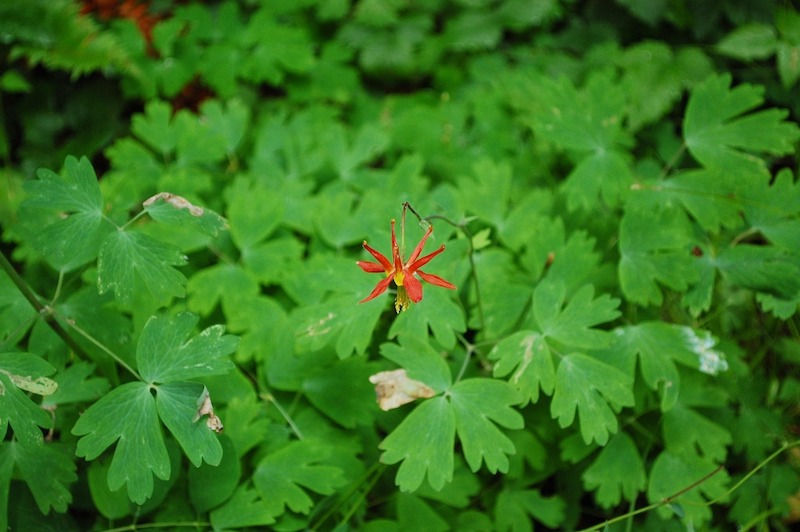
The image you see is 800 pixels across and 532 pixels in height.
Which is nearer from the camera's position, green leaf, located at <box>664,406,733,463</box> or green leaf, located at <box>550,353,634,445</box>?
green leaf, located at <box>550,353,634,445</box>

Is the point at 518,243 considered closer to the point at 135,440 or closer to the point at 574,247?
the point at 574,247

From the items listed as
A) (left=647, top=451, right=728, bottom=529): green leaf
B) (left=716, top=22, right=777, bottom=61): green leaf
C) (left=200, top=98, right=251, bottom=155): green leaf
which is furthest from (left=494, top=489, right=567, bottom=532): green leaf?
(left=716, top=22, right=777, bottom=61): green leaf

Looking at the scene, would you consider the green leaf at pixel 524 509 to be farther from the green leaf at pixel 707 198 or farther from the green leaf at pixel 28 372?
the green leaf at pixel 28 372

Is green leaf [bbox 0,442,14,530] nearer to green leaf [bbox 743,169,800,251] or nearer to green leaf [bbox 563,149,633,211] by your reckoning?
green leaf [bbox 563,149,633,211]

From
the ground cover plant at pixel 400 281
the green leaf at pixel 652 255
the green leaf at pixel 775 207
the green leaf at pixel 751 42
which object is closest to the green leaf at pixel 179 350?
the ground cover plant at pixel 400 281

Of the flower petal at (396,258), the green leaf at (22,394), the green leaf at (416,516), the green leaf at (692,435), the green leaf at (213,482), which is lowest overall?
the green leaf at (416,516)

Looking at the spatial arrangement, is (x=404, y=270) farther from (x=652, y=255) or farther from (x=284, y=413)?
(x=652, y=255)
